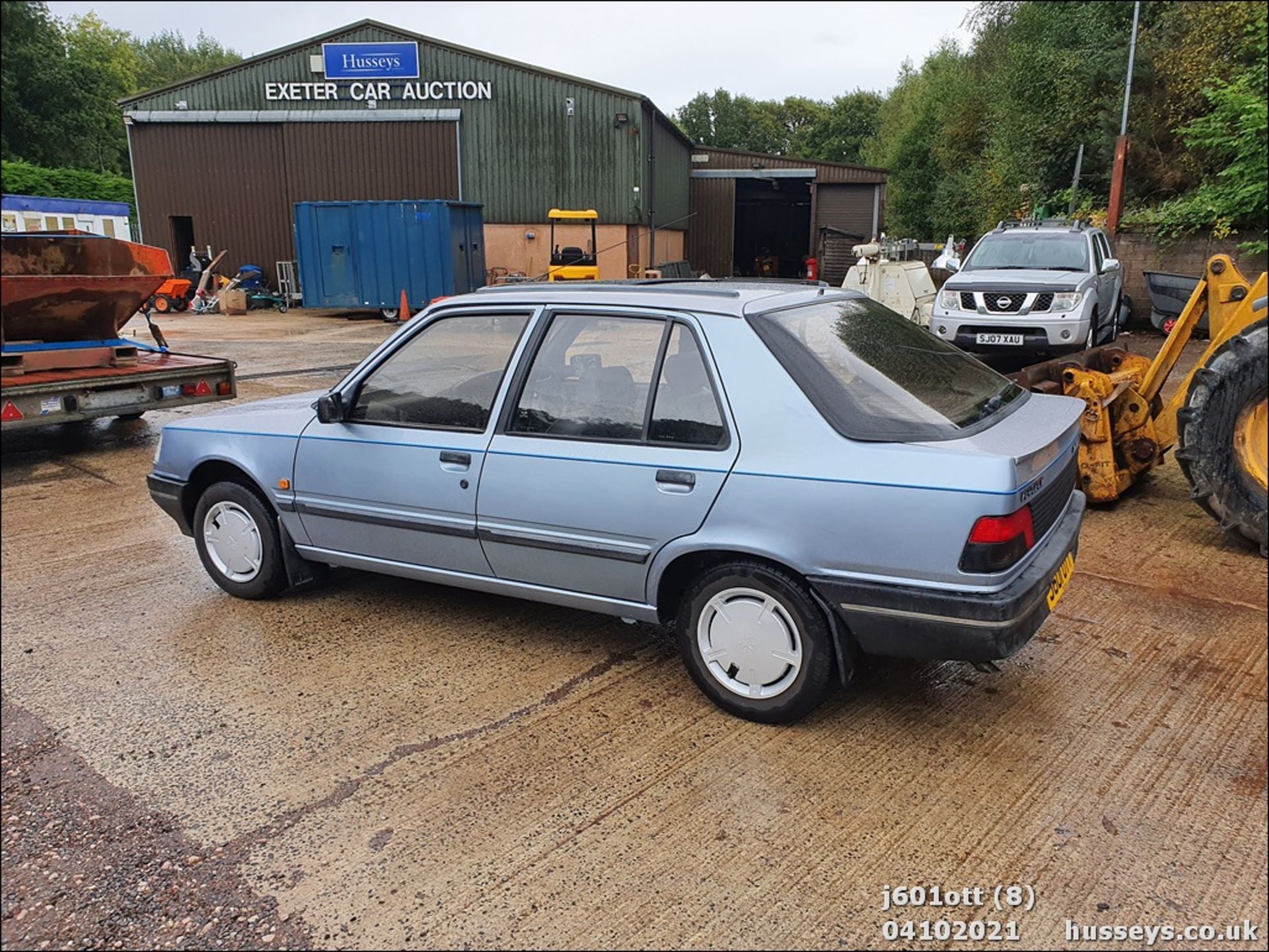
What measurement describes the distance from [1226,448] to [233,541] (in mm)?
5003

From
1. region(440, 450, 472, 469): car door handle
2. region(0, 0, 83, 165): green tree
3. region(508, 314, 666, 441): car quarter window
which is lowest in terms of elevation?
region(440, 450, 472, 469): car door handle

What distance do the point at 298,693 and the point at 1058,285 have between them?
9876mm

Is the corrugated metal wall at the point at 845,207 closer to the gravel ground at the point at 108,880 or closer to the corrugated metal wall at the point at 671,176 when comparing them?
the corrugated metal wall at the point at 671,176

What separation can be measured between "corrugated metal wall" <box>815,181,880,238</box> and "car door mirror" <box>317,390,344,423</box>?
97.9 ft

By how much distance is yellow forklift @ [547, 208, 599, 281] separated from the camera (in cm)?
2131

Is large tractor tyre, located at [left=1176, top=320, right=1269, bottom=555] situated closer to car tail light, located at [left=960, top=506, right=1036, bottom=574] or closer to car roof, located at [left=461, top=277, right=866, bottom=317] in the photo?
car roof, located at [left=461, top=277, right=866, bottom=317]

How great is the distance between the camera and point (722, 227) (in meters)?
32.7

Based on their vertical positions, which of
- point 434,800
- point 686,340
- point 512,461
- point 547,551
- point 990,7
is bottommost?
point 434,800

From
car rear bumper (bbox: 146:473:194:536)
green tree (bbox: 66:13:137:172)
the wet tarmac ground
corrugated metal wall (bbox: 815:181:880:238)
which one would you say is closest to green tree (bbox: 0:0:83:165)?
green tree (bbox: 66:13:137:172)

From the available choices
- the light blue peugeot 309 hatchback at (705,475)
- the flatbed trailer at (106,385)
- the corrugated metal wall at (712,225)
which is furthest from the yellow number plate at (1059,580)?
the corrugated metal wall at (712,225)

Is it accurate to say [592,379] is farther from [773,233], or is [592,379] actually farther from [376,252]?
[773,233]

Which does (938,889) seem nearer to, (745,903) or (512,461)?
(745,903)

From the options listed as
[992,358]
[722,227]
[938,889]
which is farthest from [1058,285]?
[722,227]

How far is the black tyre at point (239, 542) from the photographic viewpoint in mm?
4363
